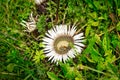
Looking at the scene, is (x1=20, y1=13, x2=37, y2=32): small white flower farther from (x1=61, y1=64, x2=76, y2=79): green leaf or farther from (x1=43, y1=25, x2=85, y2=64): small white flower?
(x1=61, y1=64, x2=76, y2=79): green leaf

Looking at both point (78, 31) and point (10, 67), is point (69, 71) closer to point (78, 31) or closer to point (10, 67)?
point (78, 31)

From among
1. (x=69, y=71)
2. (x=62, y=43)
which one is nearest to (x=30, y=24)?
(x=62, y=43)

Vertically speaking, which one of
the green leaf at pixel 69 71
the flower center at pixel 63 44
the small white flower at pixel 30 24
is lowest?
the green leaf at pixel 69 71

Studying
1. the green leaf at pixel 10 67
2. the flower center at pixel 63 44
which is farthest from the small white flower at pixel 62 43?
the green leaf at pixel 10 67

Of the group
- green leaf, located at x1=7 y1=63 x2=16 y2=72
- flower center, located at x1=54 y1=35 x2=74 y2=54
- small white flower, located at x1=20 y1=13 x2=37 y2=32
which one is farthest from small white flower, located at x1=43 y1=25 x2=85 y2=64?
green leaf, located at x1=7 y1=63 x2=16 y2=72

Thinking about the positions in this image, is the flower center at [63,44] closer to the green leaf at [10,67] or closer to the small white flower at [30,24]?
the small white flower at [30,24]

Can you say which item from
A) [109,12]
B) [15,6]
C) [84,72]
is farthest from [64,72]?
[15,6]
